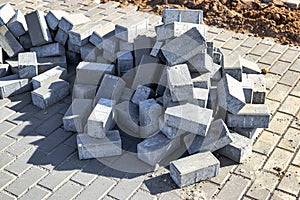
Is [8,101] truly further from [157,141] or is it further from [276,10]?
[276,10]

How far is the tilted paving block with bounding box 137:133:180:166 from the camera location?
556cm

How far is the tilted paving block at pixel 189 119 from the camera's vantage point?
551 centimetres

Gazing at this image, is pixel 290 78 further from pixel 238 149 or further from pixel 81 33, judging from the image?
pixel 81 33

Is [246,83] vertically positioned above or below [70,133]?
above

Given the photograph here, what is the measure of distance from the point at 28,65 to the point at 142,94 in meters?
2.05

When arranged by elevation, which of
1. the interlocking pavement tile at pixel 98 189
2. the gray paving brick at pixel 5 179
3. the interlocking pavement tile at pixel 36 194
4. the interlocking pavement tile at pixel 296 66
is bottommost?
the interlocking pavement tile at pixel 98 189

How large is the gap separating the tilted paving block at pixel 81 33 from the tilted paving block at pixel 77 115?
Result: 142 centimetres

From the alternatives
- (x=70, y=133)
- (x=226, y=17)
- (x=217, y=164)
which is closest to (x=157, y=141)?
(x=217, y=164)

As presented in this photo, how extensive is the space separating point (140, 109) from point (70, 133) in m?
1.07

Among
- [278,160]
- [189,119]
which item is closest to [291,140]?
[278,160]

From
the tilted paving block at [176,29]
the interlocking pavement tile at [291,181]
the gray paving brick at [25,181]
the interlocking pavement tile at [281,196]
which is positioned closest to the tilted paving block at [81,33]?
the tilted paving block at [176,29]

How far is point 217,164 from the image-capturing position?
536 centimetres

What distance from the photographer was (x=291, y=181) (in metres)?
5.41

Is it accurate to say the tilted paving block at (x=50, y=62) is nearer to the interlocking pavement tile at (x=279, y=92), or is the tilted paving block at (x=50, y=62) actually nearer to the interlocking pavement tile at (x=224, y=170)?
the interlocking pavement tile at (x=224, y=170)
